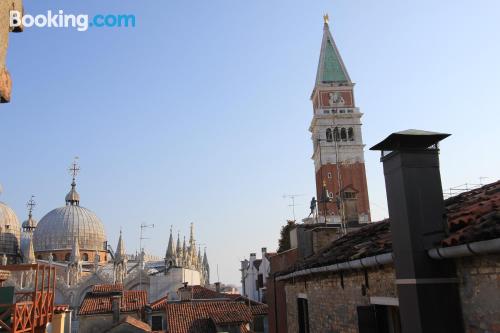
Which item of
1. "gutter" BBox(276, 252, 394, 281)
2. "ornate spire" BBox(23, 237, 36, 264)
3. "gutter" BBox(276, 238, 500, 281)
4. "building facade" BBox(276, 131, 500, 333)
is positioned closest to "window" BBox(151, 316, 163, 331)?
"gutter" BBox(276, 252, 394, 281)

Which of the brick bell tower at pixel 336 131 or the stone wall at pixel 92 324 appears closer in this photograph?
the stone wall at pixel 92 324

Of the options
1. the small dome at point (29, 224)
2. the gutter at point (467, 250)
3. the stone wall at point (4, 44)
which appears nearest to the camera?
the stone wall at point (4, 44)

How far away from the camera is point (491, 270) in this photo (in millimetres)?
4164

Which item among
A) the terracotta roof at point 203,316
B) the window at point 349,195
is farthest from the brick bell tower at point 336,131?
the window at point 349,195

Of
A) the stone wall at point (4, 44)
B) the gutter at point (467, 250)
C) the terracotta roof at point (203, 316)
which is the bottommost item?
the terracotta roof at point (203, 316)

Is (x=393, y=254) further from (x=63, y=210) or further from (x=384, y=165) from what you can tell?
(x=63, y=210)

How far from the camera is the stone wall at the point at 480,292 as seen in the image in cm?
411

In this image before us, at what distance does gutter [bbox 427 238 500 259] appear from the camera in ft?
13.0

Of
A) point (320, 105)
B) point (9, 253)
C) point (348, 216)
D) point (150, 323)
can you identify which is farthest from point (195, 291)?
point (9, 253)

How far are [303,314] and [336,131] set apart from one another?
146 ft

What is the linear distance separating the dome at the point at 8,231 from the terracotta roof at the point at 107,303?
30600 millimetres

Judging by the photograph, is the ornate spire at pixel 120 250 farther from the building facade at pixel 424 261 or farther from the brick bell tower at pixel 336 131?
the building facade at pixel 424 261

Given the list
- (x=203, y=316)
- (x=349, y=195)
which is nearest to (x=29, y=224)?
(x=203, y=316)

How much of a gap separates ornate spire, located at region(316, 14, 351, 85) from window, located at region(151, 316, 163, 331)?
1416 inches
